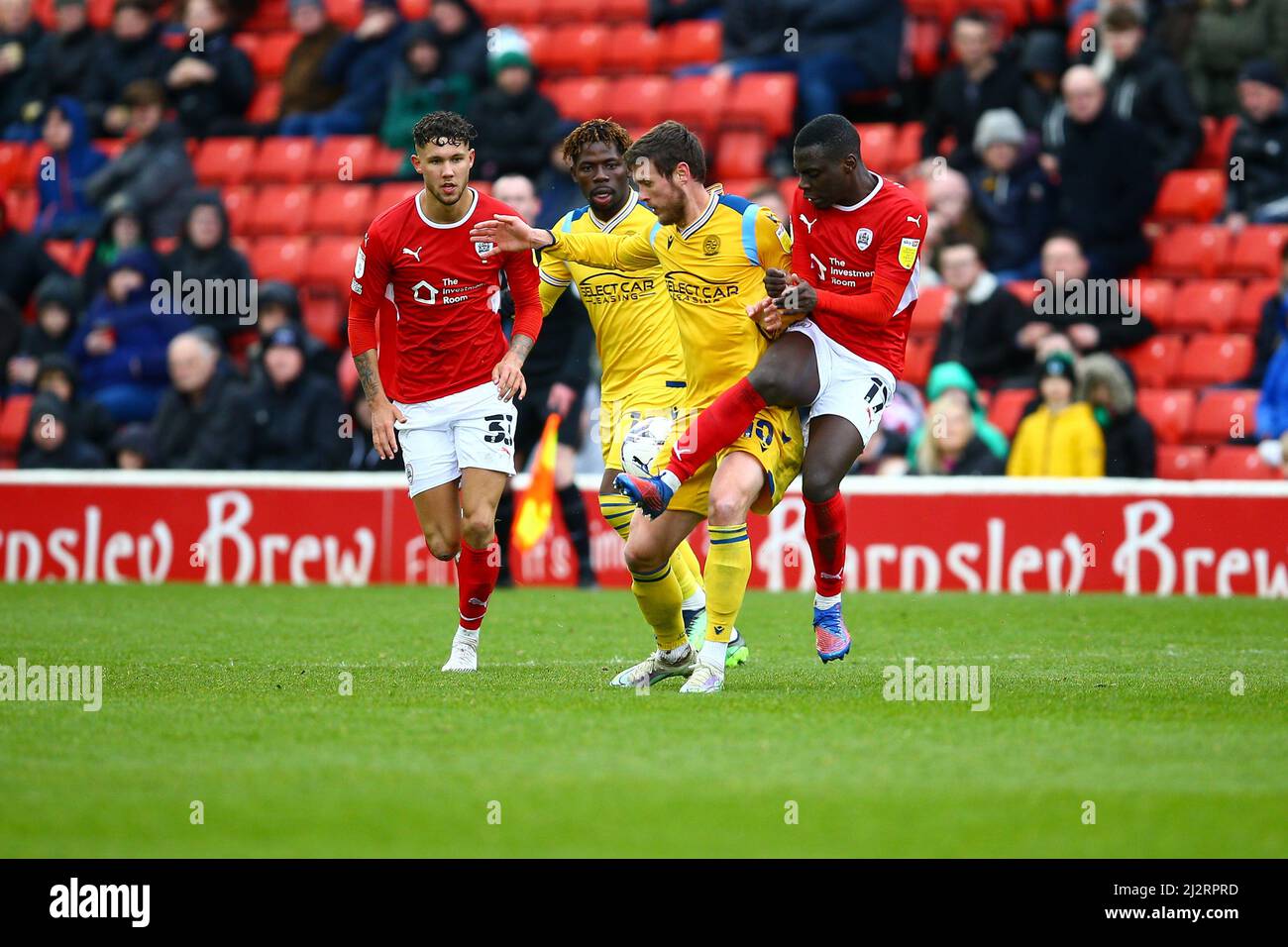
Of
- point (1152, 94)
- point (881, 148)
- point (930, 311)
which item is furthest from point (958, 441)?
point (881, 148)

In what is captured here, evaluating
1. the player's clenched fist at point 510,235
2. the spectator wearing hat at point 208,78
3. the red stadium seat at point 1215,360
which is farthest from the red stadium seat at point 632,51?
the player's clenched fist at point 510,235

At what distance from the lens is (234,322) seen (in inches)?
714

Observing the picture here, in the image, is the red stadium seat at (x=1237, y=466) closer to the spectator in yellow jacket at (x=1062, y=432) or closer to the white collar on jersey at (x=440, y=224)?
the spectator in yellow jacket at (x=1062, y=432)

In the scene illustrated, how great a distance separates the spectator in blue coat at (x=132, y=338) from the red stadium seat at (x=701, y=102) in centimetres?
482

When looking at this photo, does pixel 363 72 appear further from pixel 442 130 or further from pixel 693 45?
pixel 442 130

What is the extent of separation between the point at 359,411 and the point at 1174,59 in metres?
7.29

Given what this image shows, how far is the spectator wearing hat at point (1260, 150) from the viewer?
1502 centimetres

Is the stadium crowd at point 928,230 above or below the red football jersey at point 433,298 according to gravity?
above

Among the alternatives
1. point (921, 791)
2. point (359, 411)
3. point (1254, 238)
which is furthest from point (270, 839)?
point (1254, 238)

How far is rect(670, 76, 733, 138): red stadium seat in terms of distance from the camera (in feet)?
57.5

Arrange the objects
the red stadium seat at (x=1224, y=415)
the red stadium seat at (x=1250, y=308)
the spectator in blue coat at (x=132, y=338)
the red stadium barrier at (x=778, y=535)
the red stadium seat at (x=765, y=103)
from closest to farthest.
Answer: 1. the red stadium barrier at (x=778, y=535)
2. the red stadium seat at (x=1224, y=415)
3. the red stadium seat at (x=1250, y=308)
4. the red stadium seat at (x=765, y=103)
5. the spectator in blue coat at (x=132, y=338)

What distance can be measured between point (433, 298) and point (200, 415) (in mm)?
7633

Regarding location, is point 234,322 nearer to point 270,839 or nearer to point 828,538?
point 828,538

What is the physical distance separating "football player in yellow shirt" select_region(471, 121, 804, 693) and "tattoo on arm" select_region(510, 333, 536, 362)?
0.79m
